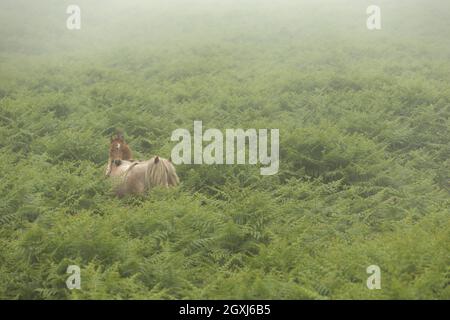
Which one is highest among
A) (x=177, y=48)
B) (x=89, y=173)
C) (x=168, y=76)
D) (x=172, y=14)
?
(x=172, y=14)

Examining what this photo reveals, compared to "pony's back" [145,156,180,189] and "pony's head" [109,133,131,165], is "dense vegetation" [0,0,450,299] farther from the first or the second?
"pony's head" [109,133,131,165]

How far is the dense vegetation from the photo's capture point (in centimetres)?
605

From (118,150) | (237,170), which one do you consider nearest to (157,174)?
(118,150)

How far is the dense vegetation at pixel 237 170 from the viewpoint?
605 centimetres

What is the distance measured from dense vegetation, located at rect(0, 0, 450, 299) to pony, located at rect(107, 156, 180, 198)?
21 centimetres

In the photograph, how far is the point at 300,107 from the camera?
13.7m

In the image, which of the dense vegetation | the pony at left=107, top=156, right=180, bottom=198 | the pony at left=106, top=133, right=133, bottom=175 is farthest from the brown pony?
the pony at left=106, top=133, right=133, bottom=175

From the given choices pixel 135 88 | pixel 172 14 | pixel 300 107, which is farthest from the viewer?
pixel 172 14

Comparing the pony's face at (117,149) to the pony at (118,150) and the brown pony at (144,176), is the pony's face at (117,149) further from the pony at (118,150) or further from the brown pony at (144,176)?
the brown pony at (144,176)

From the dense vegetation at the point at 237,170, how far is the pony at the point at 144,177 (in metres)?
0.21

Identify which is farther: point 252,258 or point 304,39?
point 304,39

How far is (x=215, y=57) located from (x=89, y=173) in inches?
428
